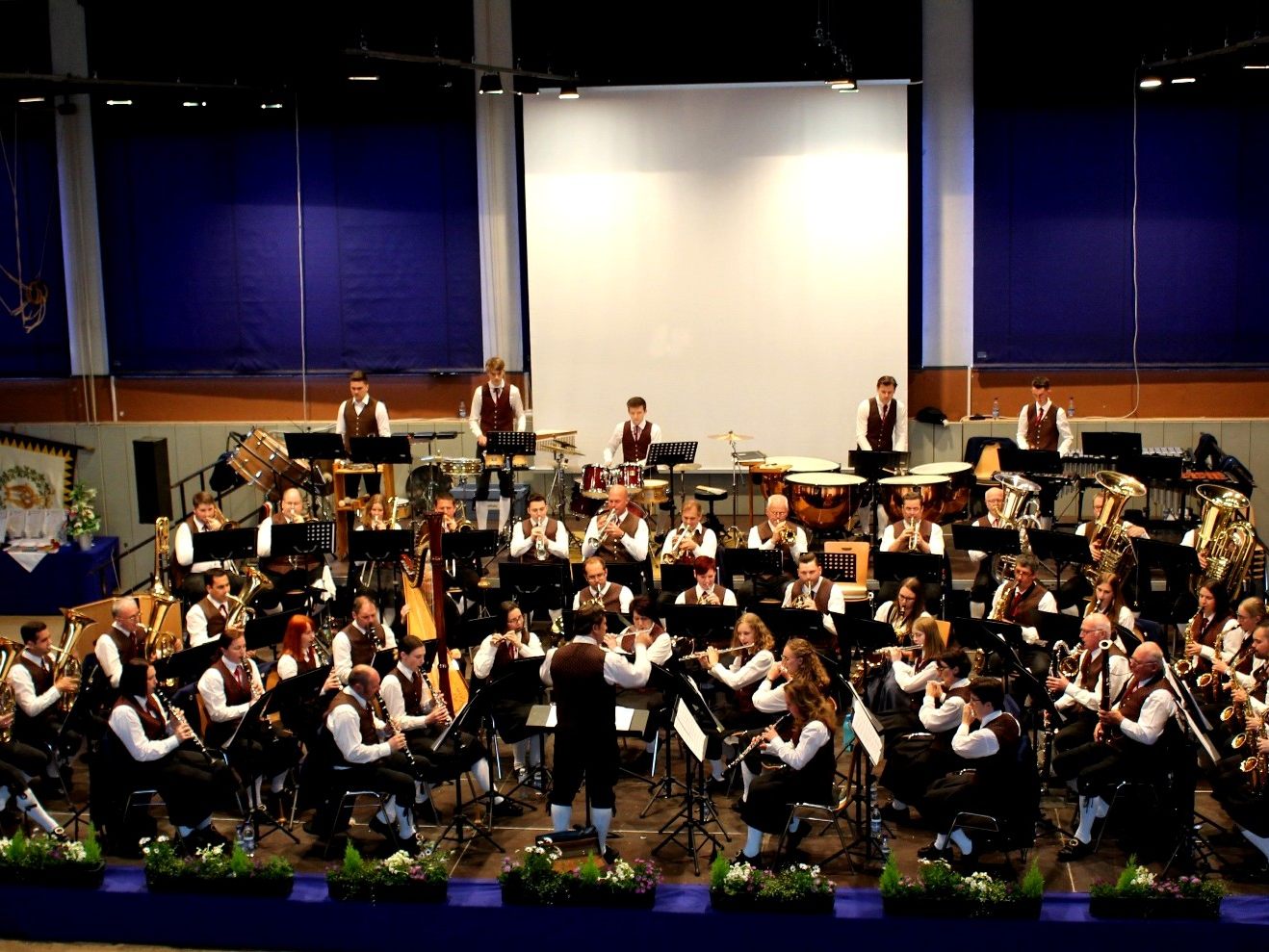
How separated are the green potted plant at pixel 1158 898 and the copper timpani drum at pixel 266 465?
9.35 meters

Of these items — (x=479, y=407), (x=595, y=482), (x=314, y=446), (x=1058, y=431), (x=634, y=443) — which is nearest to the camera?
(x=595, y=482)

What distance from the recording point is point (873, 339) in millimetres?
16688

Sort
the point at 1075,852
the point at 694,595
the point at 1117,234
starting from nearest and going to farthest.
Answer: the point at 1075,852 → the point at 694,595 → the point at 1117,234

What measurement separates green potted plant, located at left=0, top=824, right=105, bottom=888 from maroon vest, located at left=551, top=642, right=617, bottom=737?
9.80ft

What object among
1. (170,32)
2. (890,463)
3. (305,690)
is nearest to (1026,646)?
(890,463)

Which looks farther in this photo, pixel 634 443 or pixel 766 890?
pixel 634 443

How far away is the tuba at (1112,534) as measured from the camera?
11703 millimetres

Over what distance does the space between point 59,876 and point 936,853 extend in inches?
213

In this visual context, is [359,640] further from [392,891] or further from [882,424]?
[882,424]

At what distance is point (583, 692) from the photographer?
9195mm

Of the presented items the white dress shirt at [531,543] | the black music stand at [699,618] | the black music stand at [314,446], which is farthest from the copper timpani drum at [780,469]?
the black music stand at [314,446]

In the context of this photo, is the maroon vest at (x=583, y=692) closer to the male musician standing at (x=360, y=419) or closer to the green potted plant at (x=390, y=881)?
the green potted plant at (x=390, y=881)

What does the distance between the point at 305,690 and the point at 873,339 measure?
9054mm

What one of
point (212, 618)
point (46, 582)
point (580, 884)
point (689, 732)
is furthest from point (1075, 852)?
point (46, 582)
